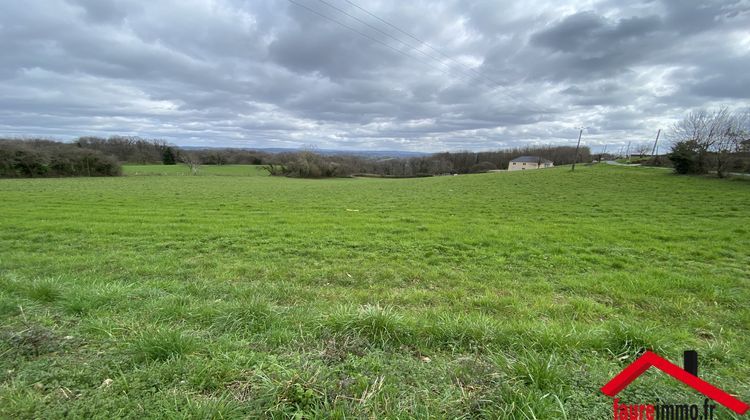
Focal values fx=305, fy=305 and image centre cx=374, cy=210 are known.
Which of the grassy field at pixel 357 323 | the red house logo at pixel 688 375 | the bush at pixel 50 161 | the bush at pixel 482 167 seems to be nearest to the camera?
the red house logo at pixel 688 375

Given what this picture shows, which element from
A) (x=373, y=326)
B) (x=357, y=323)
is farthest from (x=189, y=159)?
(x=373, y=326)

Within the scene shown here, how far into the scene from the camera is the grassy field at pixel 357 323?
216 centimetres

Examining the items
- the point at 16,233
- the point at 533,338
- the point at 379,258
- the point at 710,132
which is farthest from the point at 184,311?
the point at 710,132

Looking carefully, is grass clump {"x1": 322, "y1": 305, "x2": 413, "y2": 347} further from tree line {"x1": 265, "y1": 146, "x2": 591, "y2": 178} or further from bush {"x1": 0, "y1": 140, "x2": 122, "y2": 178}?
bush {"x1": 0, "y1": 140, "x2": 122, "y2": 178}

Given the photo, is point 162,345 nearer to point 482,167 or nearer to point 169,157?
point 169,157

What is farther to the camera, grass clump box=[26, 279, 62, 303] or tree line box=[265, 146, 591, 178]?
tree line box=[265, 146, 591, 178]

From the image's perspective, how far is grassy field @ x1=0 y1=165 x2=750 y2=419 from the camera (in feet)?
7.09

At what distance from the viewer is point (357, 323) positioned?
3232 mm

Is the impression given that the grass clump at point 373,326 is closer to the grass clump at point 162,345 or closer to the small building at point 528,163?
the grass clump at point 162,345

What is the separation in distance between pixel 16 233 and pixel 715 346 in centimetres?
1556

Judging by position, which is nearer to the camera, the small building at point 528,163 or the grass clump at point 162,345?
the grass clump at point 162,345

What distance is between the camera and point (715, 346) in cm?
316

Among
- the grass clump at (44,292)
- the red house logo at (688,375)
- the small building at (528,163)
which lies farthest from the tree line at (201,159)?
the red house logo at (688,375)

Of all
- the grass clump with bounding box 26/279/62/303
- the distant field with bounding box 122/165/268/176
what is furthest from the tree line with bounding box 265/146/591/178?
the grass clump with bounding box 26/279/62/303
